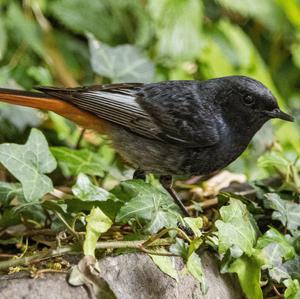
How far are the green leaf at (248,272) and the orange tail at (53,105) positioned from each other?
1462 millimetres

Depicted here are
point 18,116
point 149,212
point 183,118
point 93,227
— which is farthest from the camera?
point 18,116

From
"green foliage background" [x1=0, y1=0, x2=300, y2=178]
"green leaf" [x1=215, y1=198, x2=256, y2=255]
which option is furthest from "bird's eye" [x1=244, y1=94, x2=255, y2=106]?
"green foliage background" [x1=0, y1=0, x2=300, y2=178]

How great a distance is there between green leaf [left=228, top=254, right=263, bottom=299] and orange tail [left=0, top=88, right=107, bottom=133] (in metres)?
1.46

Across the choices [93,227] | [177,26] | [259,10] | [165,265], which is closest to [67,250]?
[93,227]

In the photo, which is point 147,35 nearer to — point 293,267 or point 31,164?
point 31,164

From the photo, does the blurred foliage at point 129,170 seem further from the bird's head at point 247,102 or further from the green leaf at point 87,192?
the bird's head at point 247,102

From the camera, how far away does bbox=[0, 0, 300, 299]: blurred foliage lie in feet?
10.6

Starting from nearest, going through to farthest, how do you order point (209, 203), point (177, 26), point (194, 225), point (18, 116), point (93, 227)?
1. point (93, 227)
2. point (194, 225)
3. point (209, 203)
4. point (18, 116)
5. point (177, 26)

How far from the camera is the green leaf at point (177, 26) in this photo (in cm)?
583

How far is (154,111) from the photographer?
423 centimetres

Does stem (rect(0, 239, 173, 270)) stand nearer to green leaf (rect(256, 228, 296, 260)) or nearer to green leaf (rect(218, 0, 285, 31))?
green leaf (rect(256, 228, 296, 260))

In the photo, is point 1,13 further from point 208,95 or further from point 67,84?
point 208,95

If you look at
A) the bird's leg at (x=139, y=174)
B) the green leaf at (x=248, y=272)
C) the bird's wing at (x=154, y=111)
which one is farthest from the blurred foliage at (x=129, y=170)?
the bird's wing at (x=154, y=111)

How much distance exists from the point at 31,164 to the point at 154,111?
0.94m
